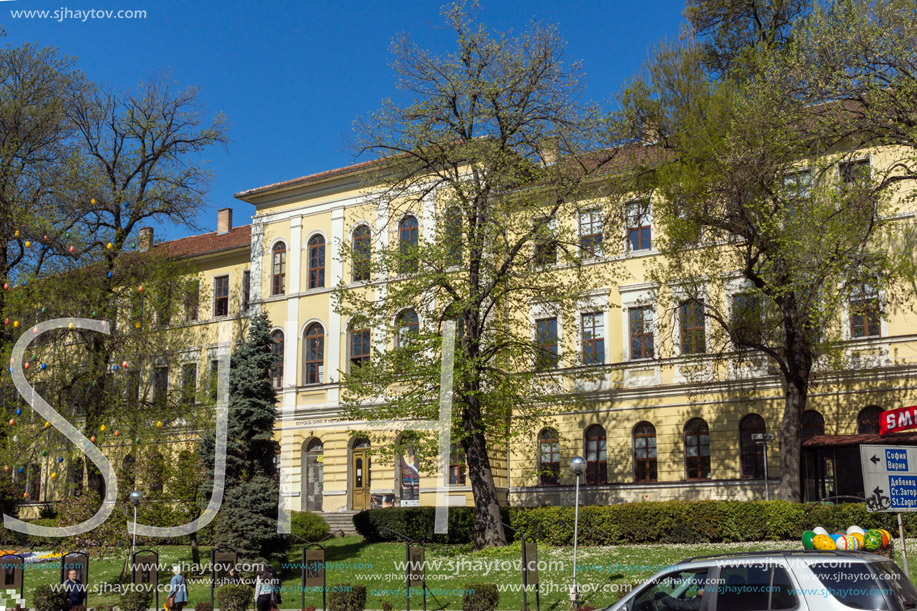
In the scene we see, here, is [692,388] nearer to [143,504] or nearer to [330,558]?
[330,558]

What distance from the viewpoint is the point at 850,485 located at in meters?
26.8

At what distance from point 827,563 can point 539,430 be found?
2492 centimetres

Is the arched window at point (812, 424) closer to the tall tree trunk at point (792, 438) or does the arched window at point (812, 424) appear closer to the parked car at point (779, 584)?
the tall tree trunk at point (792, 438)

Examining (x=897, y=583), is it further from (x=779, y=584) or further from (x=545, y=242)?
(x=545, y=242)

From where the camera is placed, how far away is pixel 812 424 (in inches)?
1166

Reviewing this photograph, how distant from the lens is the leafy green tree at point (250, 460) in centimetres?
2613

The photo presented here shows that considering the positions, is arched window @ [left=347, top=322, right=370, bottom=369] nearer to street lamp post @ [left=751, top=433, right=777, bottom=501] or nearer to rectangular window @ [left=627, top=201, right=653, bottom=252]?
rectangular window @ [left=627, top=201, right=653, bottom=252]

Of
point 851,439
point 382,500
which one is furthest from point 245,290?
point 851,439

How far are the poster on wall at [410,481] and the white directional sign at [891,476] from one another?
25209 mm

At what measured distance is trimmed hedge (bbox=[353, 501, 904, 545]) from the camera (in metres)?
23.2

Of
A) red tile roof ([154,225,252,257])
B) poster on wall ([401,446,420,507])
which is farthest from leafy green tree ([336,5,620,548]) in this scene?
red tile roof ([154,225,252,257])

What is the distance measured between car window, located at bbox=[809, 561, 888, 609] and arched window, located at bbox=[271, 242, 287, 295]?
111ft

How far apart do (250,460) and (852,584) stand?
70.7 ft

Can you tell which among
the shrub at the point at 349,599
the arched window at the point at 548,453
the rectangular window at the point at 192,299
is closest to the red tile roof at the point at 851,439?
the arched window at the point at 548,453
